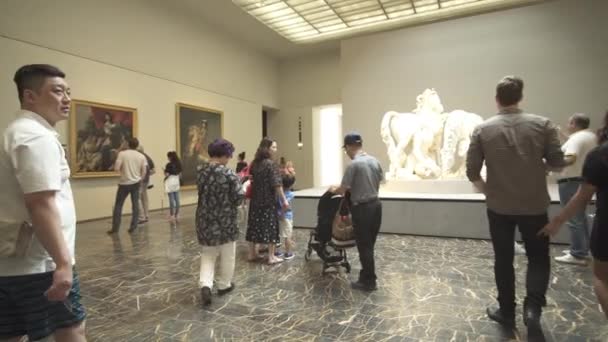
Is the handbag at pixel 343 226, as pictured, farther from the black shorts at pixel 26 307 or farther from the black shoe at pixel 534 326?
the black shorts at pixel 26 307

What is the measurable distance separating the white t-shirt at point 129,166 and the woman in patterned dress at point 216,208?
3.71 metres

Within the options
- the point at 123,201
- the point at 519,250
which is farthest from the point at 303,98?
the point at 519,250

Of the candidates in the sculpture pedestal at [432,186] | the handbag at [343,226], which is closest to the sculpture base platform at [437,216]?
the sculpture pedestal at [432,186]

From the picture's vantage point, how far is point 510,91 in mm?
2258

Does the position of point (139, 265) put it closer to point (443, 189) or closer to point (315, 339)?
point (315, 339)

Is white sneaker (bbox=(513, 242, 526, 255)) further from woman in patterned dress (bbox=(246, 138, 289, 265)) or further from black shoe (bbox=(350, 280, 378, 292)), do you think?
woman in patterned dress (bbox=(246, 138, 289, 265))

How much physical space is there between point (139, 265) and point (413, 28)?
33.6 ft

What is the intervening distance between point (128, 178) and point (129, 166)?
22 cm

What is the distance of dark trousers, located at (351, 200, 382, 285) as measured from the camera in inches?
124

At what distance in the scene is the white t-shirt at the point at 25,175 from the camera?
1.13 meters

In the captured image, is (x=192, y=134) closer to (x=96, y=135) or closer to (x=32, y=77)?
(x=96, y=135)

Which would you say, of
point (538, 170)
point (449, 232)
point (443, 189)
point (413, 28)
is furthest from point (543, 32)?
point (538, 170)

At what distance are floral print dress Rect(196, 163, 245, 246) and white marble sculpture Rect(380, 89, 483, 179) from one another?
5361 millimetres

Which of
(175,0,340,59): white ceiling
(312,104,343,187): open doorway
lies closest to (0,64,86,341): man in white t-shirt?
(175,0,340,59): white ceiling
